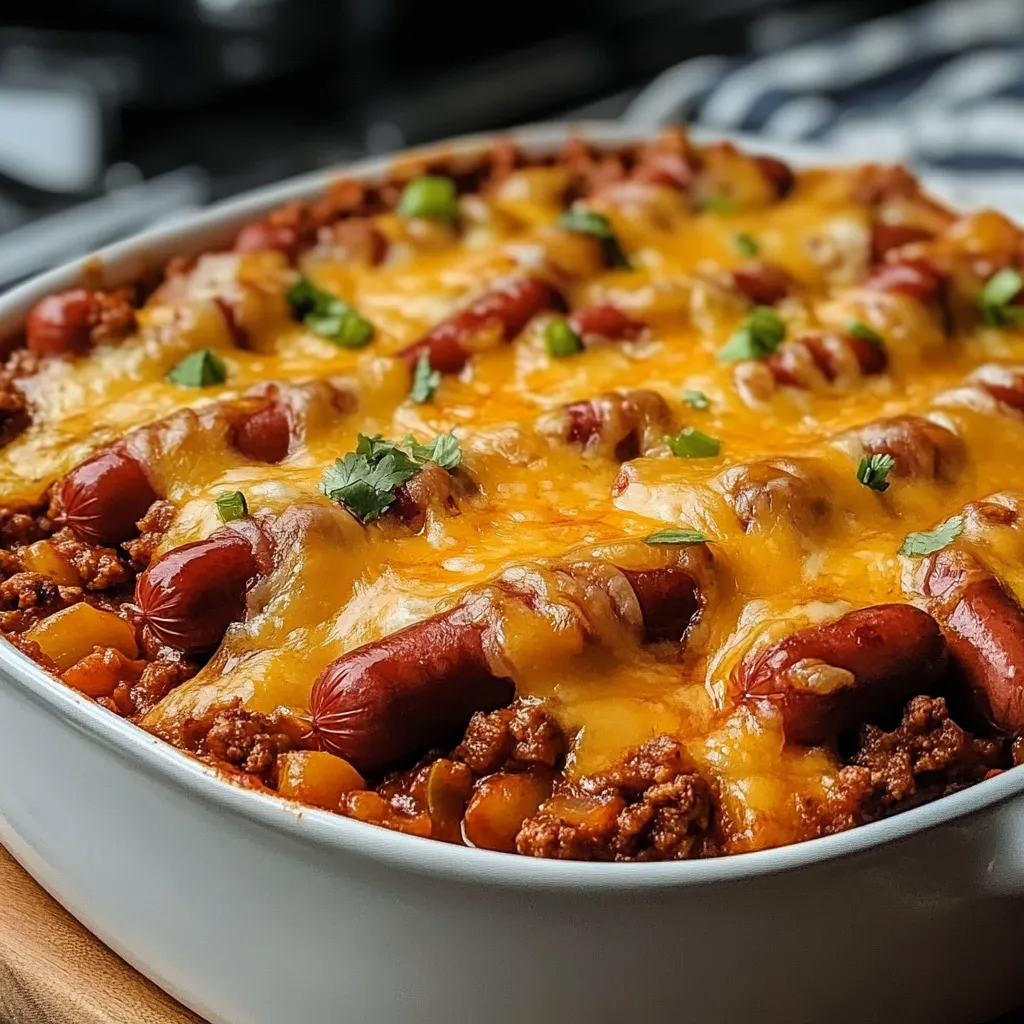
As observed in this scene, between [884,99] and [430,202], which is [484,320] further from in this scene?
[884,99]

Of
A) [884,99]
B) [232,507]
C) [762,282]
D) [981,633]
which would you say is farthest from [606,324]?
[884,99]

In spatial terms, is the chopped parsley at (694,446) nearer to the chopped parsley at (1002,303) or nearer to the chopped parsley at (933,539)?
the chopped parsley at (933,539)

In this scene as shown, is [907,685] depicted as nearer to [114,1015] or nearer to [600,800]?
[600,800]

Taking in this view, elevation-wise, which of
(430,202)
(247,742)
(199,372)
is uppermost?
(430,202)

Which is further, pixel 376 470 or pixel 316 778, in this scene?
pixel 376 470

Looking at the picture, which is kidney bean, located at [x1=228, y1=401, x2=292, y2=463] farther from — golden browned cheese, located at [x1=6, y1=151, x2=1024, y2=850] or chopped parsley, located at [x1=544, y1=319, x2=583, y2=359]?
chopped parsley, located at [x1=544, y1=319, x2=583, y2=359]

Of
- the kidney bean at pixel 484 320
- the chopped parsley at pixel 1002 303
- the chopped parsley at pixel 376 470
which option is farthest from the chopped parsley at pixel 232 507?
the chopped parsley at pixel 1002 303

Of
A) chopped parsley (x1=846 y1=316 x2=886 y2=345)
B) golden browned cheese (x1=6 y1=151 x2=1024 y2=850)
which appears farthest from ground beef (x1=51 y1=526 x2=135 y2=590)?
chopped parsley (x1=846 y1=316 x2=886 y2=345)
